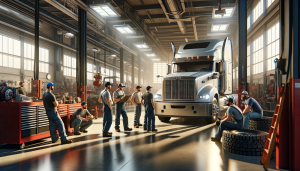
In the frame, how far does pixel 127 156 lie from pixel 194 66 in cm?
652

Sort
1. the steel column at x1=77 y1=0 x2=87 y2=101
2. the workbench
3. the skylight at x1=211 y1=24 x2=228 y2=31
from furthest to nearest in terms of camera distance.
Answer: the skylight at x1=211 y1=24 x2=228 y2=31 < the steel column at x1=77 y1=0 x2=87 y2=101 < the workbench

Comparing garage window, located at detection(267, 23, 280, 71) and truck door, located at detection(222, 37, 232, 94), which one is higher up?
garage window, located at detection(267, 23, 280, 71)

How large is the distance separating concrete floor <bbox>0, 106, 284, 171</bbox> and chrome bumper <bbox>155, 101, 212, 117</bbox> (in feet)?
7.51

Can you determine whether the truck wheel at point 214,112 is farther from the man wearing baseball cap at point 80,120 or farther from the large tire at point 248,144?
the man wearing baseball cap at point 80,120

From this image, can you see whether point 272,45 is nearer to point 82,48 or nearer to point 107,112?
point 82,48

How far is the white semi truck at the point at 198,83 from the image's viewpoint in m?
8.98

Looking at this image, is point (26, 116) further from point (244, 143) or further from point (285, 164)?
point (285, 164)

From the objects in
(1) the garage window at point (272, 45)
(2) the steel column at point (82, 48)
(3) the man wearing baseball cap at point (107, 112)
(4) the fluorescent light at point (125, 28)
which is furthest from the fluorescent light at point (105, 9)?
(1) the garage window at point (272, 45)

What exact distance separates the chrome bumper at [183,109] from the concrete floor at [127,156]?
2.29 m

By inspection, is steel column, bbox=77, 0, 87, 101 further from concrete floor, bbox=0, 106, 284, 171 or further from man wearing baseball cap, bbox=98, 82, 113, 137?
concrete floor, bbox=0, 106, 284, 171

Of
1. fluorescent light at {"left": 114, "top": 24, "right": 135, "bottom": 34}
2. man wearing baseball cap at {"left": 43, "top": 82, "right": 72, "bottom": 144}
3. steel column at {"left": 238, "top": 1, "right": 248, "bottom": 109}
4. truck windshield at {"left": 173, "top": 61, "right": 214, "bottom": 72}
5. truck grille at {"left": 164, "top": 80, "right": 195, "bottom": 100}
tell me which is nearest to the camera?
man wearing baseball cap at {"left": 43, "top": 82, "right": 72, "bottom": 144}

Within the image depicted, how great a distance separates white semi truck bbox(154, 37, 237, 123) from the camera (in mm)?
8977

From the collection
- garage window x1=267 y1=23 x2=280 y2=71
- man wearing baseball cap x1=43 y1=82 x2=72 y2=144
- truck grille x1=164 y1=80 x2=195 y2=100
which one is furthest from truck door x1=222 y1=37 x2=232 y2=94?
man wearing baseball cap x1=43 y1=82 x2=72 y2=144

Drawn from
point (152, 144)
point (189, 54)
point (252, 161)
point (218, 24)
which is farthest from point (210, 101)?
point (218, 24)
